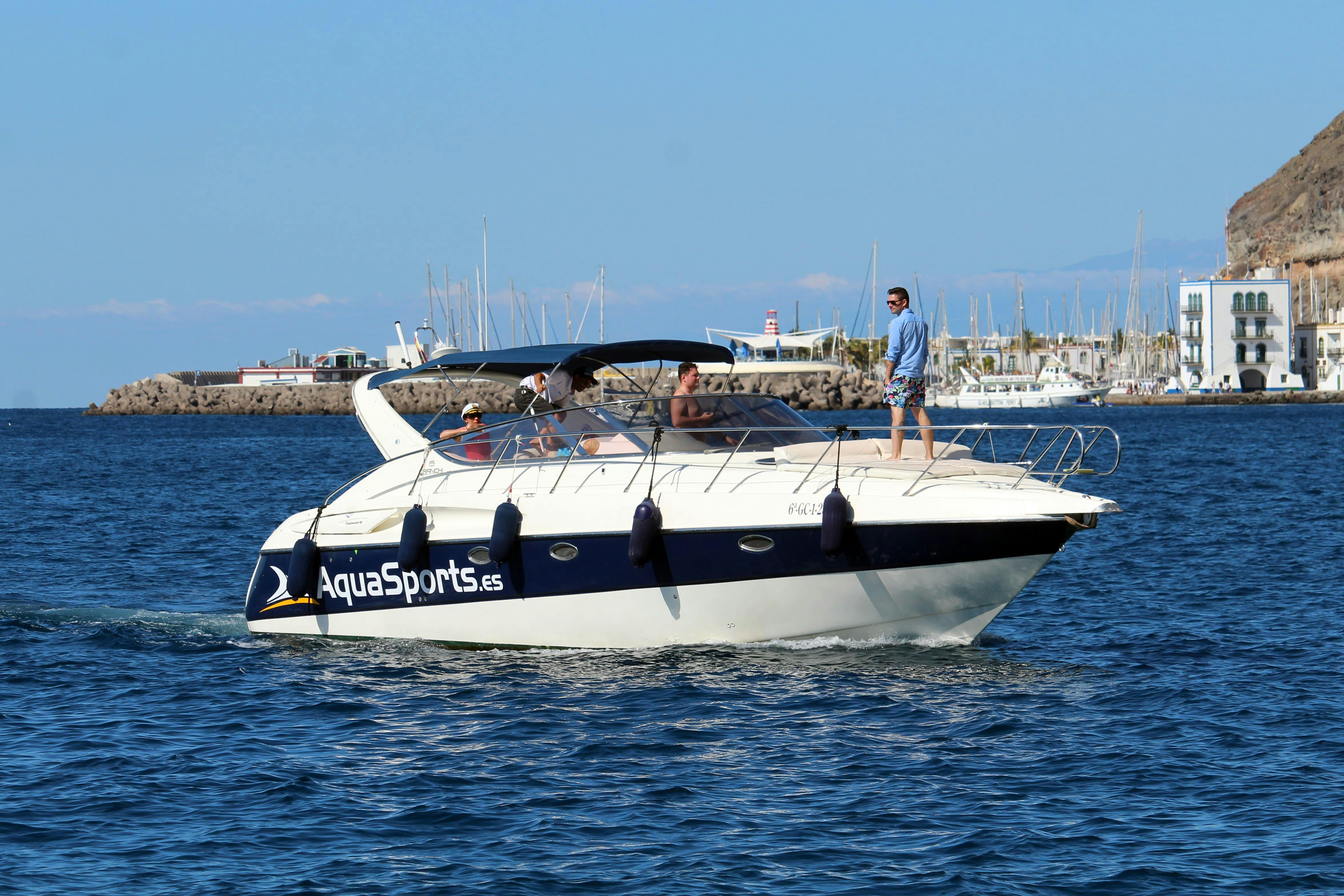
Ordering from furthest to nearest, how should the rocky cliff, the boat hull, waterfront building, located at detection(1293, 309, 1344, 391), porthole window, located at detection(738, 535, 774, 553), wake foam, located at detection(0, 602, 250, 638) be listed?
the rocky cliff → waterfront building, located at detection(1293, 309, 1344, 391) → wake foam, located at detection(0, 602, 250, 638) → porthole window, located at detection(738, 535, 774, 553) → the boat hull

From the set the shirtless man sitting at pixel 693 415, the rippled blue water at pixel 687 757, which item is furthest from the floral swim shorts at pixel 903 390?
the rippled blue water at pixel 687 757

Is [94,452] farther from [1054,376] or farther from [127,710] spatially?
[1054,376]

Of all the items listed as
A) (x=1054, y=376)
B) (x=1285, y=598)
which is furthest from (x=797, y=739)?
(x=1054, y=376)

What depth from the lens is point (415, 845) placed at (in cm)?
760

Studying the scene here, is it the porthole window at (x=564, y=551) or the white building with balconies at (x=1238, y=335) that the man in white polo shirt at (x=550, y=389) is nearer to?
the porthole window at (x=564, y=551)

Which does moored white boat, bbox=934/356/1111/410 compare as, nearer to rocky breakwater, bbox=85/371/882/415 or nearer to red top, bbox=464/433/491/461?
rocky breakwater, bbox=85/371/882/415

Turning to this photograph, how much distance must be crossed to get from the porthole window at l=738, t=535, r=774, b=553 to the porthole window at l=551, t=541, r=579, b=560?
142cm

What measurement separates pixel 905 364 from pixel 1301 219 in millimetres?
134386

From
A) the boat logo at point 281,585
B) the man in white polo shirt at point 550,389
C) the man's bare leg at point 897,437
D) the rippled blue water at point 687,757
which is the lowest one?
the rippled blue water at point 687,757

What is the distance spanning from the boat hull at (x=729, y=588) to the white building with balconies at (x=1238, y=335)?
335ft

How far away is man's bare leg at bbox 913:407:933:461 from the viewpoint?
11906 mm

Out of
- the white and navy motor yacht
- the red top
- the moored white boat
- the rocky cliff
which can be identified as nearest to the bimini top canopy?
the white and navy motor yacht

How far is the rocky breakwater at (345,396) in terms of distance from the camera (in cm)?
9588

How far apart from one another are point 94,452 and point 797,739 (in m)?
53.1
